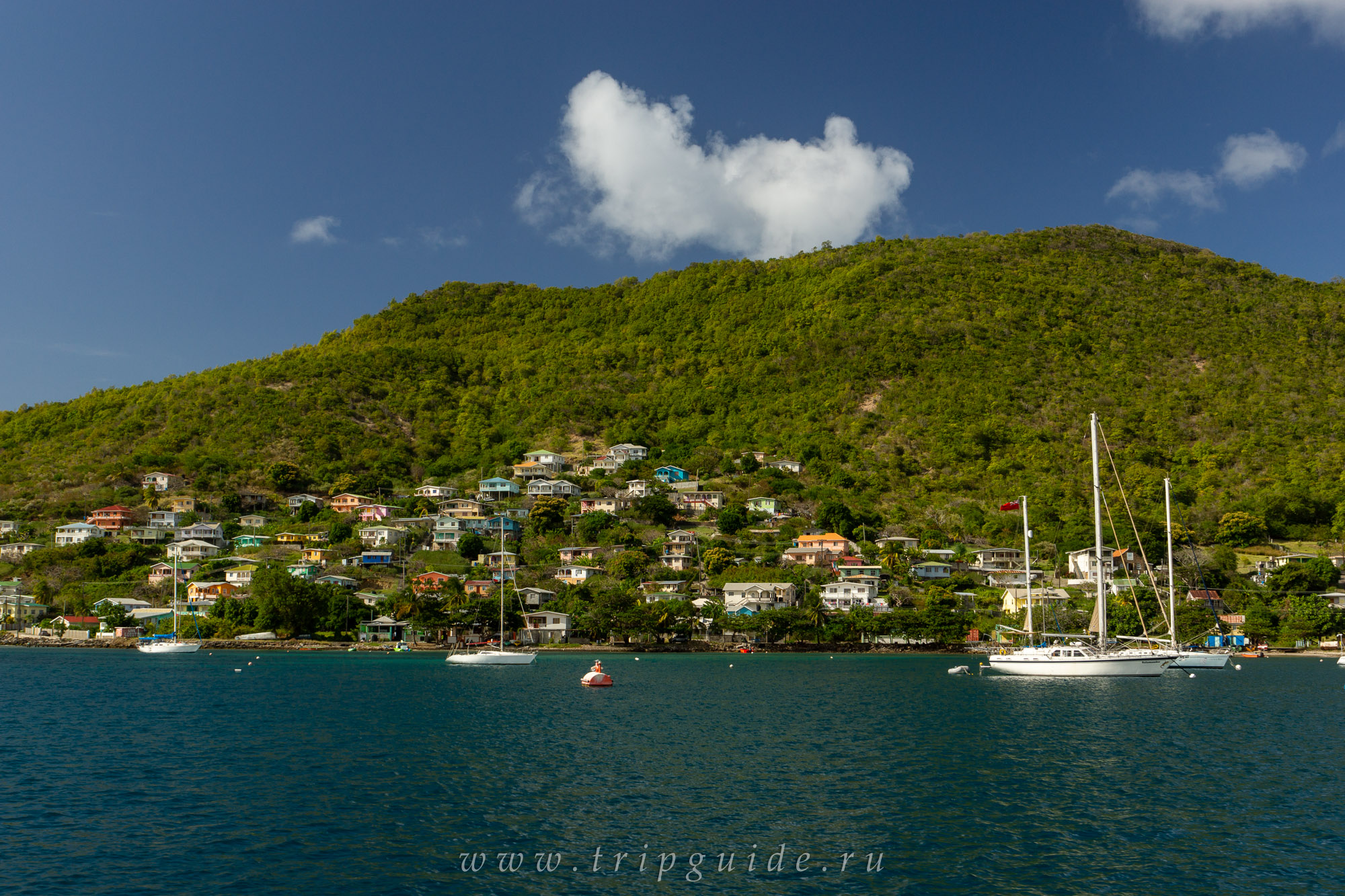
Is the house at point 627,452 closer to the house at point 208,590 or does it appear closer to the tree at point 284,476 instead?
the tree at point 284,476

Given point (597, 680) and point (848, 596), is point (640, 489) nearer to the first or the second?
point (848, 596)

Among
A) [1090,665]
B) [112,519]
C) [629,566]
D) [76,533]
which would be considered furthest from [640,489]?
[1090,665]

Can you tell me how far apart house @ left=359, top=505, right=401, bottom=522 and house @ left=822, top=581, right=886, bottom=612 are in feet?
220

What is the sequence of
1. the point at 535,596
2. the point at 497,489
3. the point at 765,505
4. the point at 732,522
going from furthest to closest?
the point at 497,489 < the point at 765,505 < the point at 732,522 < the point at 535,596

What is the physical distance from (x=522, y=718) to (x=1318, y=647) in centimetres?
8502

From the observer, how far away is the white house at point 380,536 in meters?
121

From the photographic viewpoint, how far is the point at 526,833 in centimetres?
1959

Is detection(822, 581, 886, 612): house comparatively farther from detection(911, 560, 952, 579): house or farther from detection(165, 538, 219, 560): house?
detection(165, 538, 219, 560): house

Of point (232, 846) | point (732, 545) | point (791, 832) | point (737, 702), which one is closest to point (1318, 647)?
point (732, 545)

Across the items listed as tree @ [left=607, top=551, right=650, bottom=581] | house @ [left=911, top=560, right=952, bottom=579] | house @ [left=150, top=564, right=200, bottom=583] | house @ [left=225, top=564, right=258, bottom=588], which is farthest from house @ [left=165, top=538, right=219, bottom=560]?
house @ [left=911, top=560, right=952, bottom=579]

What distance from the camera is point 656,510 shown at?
127 metres

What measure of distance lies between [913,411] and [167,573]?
116m

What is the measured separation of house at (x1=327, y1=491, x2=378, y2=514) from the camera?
5369 inches

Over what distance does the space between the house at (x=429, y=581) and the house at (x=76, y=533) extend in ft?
160
